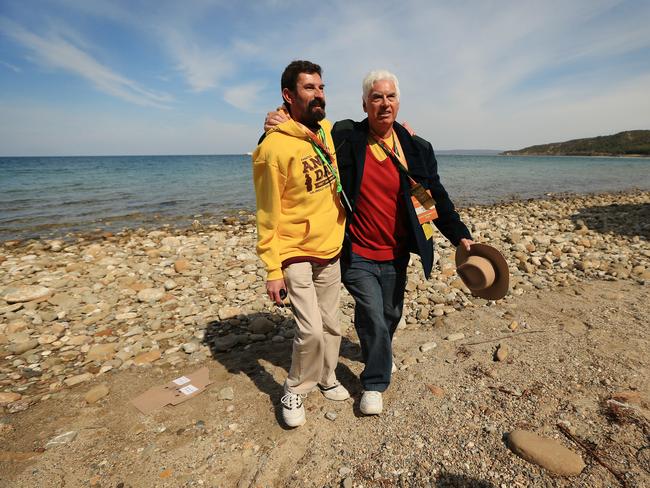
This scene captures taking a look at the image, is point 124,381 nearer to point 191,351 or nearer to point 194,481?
point 191,351

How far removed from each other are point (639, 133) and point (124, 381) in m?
156

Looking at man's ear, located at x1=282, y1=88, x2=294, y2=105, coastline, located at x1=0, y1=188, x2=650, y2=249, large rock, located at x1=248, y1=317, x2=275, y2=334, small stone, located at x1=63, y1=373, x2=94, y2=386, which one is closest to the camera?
man's ear, located at x1=282, y1=88, x2=294, y2=105

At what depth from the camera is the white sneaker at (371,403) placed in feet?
10.3

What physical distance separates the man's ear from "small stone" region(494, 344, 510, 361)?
3283 mm

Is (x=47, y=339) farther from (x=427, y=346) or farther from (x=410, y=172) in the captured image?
(x=410, y=172)

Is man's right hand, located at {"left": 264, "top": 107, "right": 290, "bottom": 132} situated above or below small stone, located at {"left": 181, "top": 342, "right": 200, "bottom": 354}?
above

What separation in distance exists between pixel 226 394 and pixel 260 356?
0.82m

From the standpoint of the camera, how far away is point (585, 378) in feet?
11.0

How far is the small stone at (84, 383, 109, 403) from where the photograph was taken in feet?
11.9

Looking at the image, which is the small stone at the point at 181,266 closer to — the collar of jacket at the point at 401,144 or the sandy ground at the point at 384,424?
the sandy ground at the point at 384,424

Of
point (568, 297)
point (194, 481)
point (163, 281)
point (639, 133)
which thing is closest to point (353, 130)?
point (194, 481)

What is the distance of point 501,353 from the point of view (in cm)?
387

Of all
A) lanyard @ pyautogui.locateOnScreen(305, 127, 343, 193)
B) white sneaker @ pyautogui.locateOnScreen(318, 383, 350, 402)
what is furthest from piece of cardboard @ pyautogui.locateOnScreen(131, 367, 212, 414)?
lanyard @ pyautogui.locateOnScreen(305, 127, 343, 193)

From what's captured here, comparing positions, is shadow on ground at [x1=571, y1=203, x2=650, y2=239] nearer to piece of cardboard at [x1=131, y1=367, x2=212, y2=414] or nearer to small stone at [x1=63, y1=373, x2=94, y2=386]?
piece of cardboard at [x1=131, y1=367, x2=212, y2=414]
